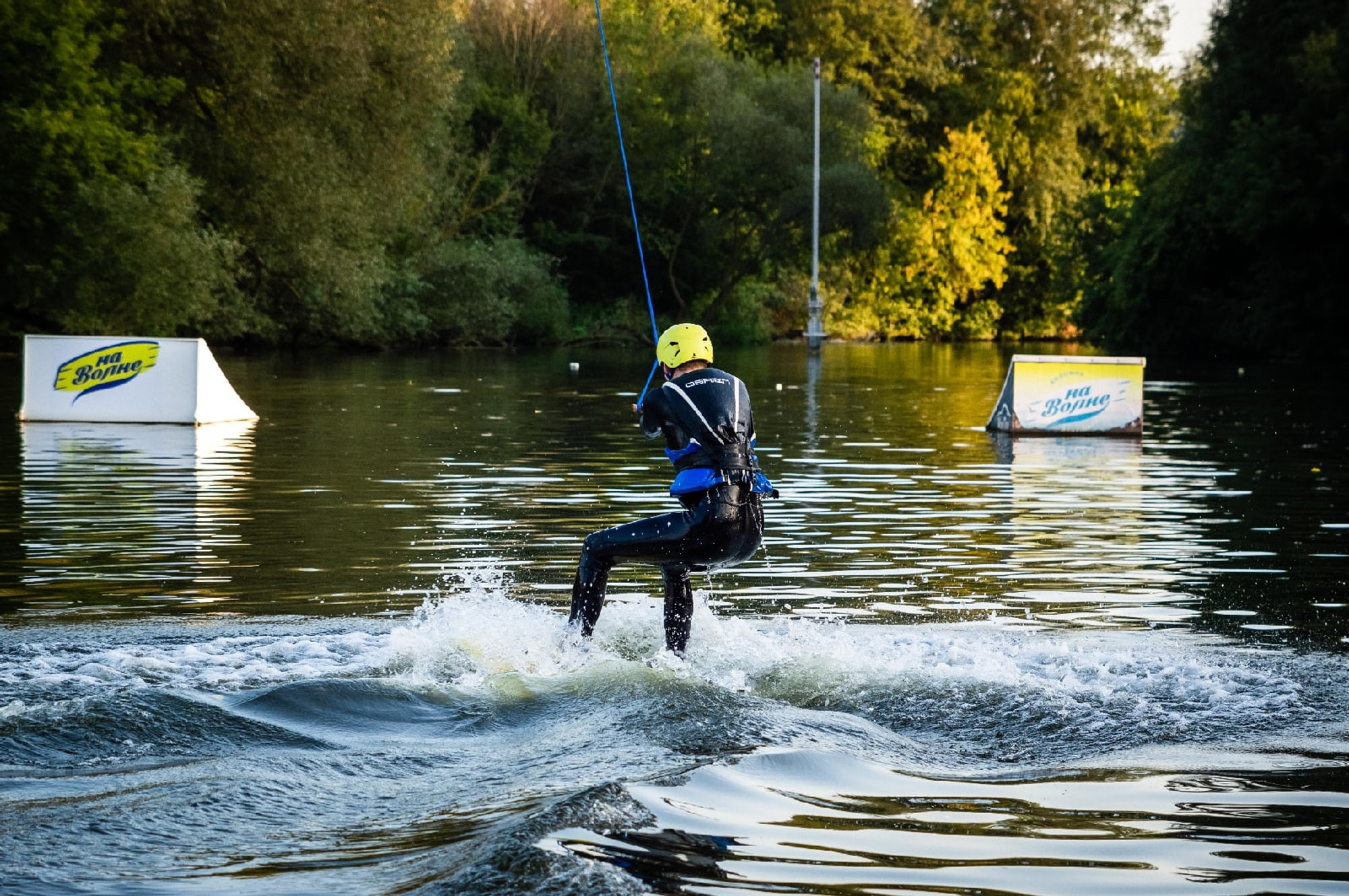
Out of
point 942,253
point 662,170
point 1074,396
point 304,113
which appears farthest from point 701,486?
point 942,253

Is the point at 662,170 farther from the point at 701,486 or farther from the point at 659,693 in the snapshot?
the point at 659,693

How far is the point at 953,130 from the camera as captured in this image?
8881 cm

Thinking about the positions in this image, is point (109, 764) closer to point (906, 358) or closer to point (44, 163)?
point (44, 163)

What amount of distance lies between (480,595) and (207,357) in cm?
1599

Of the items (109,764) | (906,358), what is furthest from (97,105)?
(109,764)

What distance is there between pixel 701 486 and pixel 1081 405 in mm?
17457

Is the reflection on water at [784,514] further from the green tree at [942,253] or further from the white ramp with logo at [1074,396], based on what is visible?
the green tree at [942,253]

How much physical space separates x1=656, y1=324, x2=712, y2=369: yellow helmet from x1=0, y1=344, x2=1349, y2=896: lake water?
1.58 meters

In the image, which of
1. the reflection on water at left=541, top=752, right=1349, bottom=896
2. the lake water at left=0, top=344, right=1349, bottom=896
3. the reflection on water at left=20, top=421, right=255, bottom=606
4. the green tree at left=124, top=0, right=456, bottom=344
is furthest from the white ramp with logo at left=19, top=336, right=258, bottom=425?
the reflection on water at left=541, top=752, right=1349, bottom=896

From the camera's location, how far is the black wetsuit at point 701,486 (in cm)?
895

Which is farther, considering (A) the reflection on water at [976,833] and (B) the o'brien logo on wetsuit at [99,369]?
(B) the o'brien logo on wetsuit at [99,369]

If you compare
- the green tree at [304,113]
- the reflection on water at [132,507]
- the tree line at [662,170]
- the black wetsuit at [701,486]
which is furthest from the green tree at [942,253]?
the black wetsuit at [701,486]

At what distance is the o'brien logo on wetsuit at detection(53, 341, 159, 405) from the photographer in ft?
A: 81.4

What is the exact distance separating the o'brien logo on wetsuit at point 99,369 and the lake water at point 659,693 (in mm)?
6396
